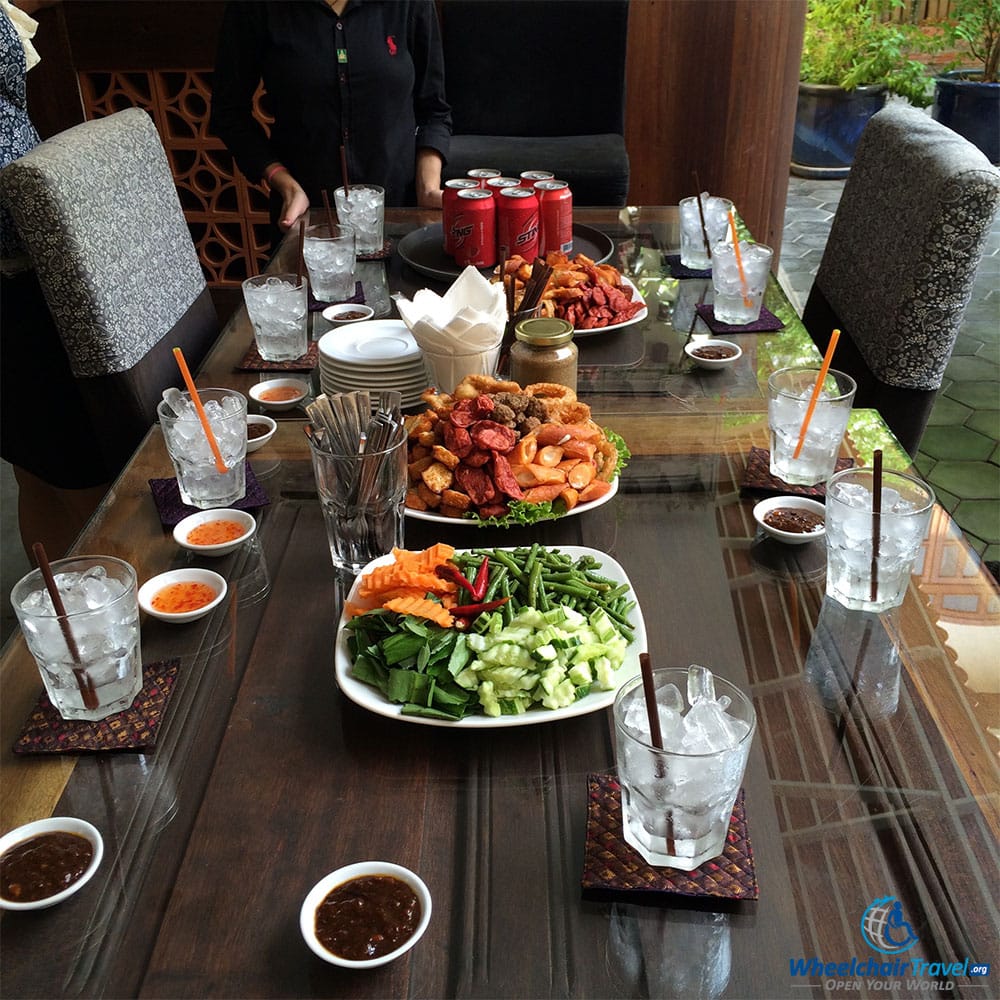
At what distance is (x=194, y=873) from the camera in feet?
2.47

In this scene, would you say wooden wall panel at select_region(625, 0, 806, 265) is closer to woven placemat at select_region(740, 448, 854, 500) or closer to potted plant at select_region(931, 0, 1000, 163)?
potted plant at select_region(931, 0, 1000, 163)

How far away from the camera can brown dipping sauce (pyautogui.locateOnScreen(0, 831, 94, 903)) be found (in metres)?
0.74

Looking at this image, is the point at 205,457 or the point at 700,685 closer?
the point at 700,685

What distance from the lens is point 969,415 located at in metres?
3.25

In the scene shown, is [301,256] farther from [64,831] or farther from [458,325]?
[64,831]

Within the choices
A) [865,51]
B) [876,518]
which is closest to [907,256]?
[876,518]

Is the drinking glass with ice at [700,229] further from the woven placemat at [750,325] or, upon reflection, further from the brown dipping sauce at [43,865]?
the brown dipping sauce at [43,865]

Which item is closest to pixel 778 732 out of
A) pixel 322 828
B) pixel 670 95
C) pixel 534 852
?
pixel 534 852

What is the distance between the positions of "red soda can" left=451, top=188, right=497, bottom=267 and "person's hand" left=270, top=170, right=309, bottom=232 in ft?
1.85

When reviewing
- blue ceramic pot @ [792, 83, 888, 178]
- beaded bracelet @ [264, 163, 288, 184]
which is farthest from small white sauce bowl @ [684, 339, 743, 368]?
blue ceramic pot @ [792, 83, 888, 178]

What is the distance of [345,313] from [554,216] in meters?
0.53

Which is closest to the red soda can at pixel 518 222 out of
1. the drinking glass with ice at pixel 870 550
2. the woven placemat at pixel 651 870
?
the drinking glass with ice at pixel 870 550

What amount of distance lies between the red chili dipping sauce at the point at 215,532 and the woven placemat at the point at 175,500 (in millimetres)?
44

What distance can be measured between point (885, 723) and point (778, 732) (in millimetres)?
103
